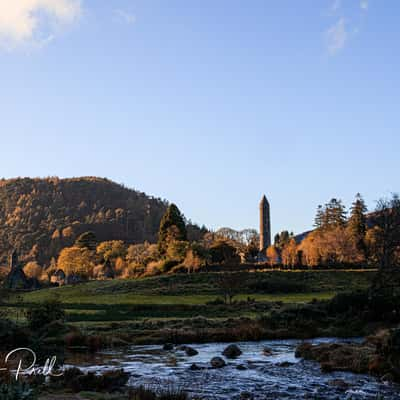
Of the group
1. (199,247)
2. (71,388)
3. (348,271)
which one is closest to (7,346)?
(71,388)

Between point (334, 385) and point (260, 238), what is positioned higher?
point (260, 238)

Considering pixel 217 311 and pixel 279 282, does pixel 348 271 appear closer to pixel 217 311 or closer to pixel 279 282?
pixel 279 282

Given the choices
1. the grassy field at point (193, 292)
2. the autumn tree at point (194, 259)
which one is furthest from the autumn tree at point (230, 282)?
the autumn tree at point (194, 259)

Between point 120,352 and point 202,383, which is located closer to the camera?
point 202,383

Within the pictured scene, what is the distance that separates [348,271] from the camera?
76.8 meters

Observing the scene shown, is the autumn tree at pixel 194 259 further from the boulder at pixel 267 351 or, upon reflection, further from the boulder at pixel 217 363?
the boulder at pixel 217 363

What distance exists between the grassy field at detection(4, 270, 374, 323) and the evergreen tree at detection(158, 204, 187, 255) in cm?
1866

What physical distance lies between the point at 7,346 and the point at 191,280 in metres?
52.1

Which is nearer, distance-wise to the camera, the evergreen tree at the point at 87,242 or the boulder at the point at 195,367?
the boulder at the point at 195,367

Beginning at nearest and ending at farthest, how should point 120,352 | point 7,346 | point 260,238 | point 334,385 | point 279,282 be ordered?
point 334,385 < point 7,346 < point 120,352 < point 279,282 < point 260,238

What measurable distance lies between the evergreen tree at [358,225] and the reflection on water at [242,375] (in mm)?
73553

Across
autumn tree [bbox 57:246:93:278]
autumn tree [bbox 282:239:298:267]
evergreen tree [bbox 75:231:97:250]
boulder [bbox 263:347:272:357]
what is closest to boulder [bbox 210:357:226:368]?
boulder [bbox 263:347:272:357]

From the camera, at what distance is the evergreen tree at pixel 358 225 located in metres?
95.8

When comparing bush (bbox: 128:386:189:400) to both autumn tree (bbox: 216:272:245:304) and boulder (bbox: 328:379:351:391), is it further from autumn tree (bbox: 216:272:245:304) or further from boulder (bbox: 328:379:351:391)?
autumn tree (bbox: 216:272:245:304)
